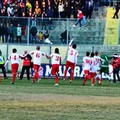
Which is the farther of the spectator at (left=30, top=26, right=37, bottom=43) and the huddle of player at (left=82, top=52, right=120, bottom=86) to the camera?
the spectator at (left=30, top=26, right=37, bottom=43)

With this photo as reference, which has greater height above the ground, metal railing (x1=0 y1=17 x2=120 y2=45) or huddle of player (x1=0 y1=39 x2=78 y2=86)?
metal railing (x1=0 y1=17 x2=120 y2=45)

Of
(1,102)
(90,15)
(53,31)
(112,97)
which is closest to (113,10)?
(90,15)

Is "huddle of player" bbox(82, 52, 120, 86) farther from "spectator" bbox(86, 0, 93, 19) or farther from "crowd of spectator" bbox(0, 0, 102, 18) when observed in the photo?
"crowd of spectator" bbox(0, 0, 102, 18)

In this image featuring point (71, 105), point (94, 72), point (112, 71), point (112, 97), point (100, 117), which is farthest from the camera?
point (112, 71)

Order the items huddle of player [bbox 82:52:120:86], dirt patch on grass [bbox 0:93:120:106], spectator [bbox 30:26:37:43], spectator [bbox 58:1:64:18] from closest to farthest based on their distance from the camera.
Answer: dirt patch on grass [bbox 0:93:120:106] < huddle of player [bbox 82:52:120:86] < spectator [bbox 30:26:37:43] < spectator [bbox 58:1:64:18]

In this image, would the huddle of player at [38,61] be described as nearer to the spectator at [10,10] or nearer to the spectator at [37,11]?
the spectator at [37,11]

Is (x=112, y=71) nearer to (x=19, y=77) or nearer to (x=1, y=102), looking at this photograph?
(x=19, y=77)

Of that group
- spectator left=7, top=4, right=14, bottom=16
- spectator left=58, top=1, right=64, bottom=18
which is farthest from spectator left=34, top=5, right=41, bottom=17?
spectator left=7, top=4, right=14, bottom=16

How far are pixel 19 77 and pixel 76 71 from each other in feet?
12.7

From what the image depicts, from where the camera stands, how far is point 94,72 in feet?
115

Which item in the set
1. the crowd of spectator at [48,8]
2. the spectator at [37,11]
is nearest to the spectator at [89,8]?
the crowd of spectator at [48,8]

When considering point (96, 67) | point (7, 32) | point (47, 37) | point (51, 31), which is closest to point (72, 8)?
point (51, 31)

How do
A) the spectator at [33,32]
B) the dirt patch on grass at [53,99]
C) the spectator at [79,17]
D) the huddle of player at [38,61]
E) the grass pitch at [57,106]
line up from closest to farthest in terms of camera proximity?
the grass pitch at [57,106], the dirt patch on grass at [53,99], the huddle of player at [38,61], the spectator at [33,32], the spectator at [79,17]

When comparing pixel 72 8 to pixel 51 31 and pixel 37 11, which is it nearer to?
pixel 37 11
